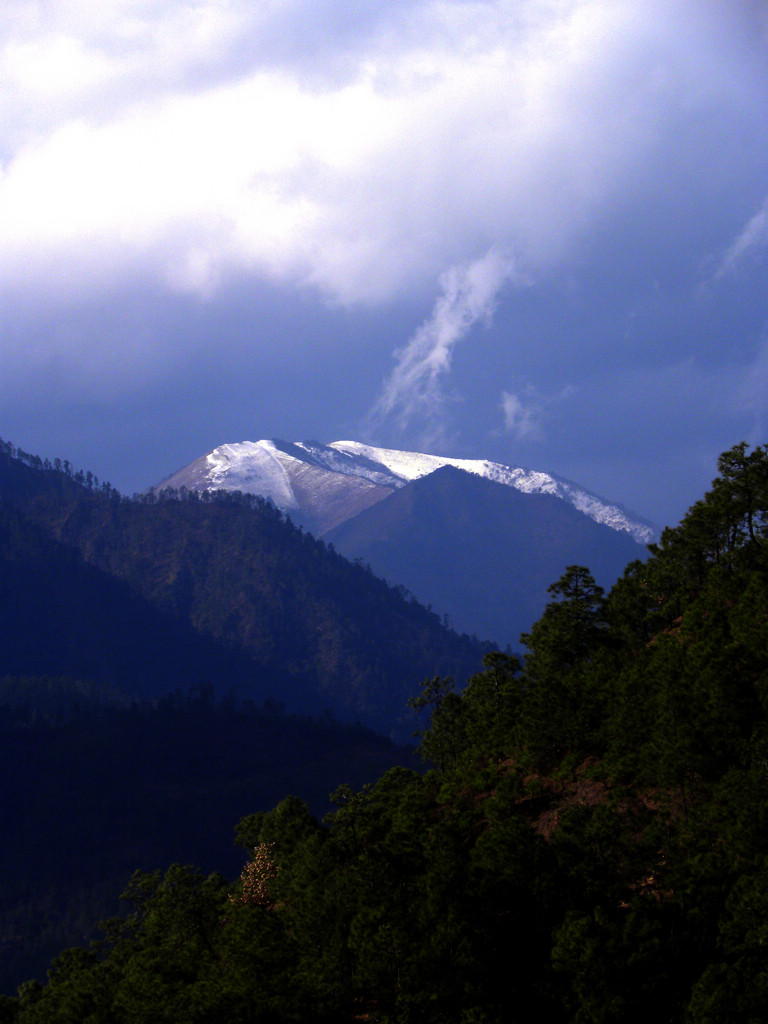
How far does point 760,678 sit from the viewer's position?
69438 millimetres

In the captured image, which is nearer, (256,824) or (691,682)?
(691,682)

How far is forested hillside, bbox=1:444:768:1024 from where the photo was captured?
185 feet

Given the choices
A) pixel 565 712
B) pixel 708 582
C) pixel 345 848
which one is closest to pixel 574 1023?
pixel 345 848

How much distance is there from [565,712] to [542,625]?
15649 millimetres

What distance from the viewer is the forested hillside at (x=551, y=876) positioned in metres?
56.2

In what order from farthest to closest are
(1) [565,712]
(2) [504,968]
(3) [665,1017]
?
(1) [565,712]
(2) [504,968]
(3) [665,1017]

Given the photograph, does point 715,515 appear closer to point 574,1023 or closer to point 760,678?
point 760,678

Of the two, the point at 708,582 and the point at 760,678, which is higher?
the point at 708,582

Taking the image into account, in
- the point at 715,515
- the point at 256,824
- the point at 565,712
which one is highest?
the point at 715,515

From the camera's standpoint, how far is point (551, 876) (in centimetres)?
6338

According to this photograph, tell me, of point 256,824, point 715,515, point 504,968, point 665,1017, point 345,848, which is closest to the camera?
point 665,1017

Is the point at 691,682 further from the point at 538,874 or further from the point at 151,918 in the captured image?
A: the point at 151,918

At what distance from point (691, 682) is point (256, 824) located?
162 ft

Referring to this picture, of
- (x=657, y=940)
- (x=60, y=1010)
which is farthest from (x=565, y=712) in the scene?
(x=60, y=1010)
